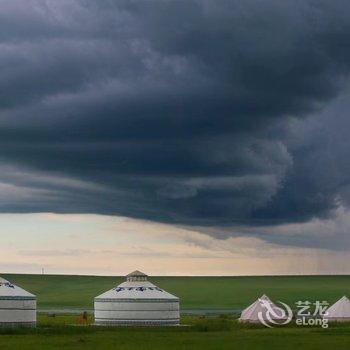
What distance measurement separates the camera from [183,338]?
6203 cm

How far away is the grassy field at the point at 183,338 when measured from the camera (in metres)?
54.9

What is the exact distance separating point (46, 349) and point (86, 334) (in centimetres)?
1431

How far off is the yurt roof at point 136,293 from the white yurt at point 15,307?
7.91 m

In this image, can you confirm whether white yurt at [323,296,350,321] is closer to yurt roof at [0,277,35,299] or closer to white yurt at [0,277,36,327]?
white yurt at [0,277,36,327]

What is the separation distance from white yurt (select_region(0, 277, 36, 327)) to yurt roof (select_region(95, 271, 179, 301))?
311 inches

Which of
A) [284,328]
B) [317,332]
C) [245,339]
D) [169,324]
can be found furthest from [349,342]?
[169,324]

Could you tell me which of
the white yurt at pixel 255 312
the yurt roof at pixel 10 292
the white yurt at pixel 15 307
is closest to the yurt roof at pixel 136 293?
the white yurt at pixel 255 312

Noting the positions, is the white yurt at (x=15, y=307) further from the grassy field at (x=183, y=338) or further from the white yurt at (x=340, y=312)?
the white yurt at (x=340, y=312)

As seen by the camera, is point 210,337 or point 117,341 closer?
point 117,341

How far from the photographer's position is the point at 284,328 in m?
76.0

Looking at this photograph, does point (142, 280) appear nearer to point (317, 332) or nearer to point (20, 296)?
point (20, 296)

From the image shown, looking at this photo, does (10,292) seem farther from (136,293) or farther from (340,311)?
(340,311)

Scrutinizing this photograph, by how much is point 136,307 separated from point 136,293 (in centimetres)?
179

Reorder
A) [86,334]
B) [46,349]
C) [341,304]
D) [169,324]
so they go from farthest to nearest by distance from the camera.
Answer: [341,304] < [169,324] < [86,334] < [46,349]
